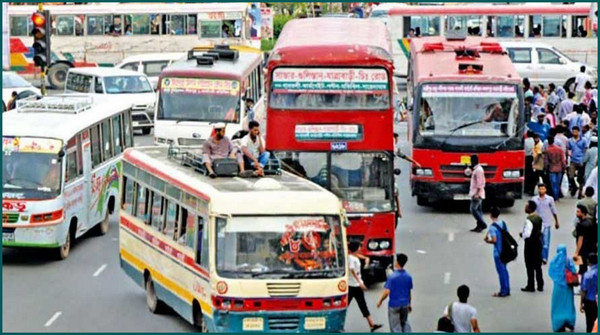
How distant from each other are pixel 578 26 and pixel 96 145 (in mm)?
30017

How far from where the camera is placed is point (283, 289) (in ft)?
60.6

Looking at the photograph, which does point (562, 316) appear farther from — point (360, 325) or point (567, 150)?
point (567, 150)

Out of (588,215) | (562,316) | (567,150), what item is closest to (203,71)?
(567,150)

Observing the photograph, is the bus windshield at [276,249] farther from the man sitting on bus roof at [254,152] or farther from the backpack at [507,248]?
the backpack at [507,248]

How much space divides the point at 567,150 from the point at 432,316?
11103 millimetres

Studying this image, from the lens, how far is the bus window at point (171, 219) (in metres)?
21.0

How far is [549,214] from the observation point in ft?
80.8

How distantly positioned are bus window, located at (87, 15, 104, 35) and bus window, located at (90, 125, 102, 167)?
1216 inches

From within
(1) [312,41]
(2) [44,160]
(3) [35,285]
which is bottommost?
(3) [35,285]

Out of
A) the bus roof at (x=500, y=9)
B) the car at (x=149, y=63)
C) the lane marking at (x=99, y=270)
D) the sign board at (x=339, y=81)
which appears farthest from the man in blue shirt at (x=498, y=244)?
the bus roof at (x=500, y=9)

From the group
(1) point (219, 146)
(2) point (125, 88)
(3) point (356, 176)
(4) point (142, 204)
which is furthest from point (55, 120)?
(2) point (125, 88)

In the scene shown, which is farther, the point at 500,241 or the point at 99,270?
the point at 99,270

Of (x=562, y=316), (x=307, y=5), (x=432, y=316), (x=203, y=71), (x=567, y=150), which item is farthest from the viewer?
(x=307, y=5)

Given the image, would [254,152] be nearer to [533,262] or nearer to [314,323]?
[533,262]
